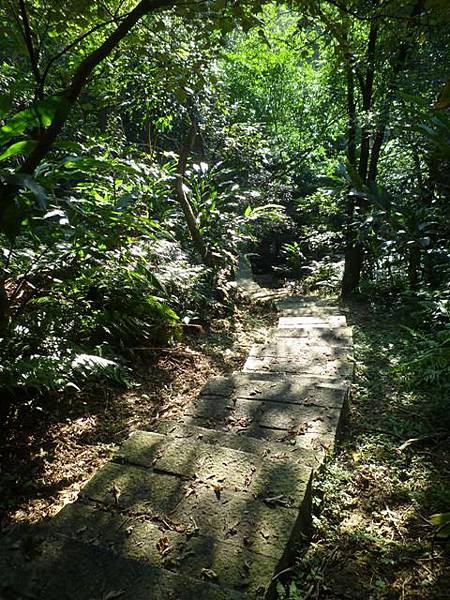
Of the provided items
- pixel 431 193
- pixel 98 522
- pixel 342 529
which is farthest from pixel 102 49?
pixel 431 193

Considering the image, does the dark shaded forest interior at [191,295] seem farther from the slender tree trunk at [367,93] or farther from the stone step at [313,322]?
the stone step at [313,322]

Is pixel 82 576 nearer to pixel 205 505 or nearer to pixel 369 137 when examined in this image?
pixel 205 505

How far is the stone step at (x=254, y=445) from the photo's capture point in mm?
1831

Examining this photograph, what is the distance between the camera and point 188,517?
1446 mm

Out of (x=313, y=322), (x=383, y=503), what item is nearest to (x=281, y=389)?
(x=383, y=503)

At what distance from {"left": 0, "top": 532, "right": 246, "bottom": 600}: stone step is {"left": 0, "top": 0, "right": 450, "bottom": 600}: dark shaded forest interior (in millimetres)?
34

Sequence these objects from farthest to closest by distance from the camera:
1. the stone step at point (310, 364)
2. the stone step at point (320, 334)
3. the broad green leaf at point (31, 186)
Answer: the stone step at point (320, 334) < the stone step at point (310, 364) < the broad green leaf at point (31, 186)

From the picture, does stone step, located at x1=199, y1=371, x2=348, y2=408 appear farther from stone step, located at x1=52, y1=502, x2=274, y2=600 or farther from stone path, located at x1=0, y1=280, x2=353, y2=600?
stone step, located at x1=52, y1=502, x2=274, y2=600

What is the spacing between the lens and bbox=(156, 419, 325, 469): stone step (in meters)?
1.83

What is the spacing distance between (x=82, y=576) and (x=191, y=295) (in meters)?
3.19

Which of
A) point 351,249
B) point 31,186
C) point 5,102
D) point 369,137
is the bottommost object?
point 351,249

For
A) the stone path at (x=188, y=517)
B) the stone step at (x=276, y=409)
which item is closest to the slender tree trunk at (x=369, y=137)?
the stone step at (x=276, y=409)

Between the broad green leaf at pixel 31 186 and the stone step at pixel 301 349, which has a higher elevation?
the broad green leaf at pixel 31 186

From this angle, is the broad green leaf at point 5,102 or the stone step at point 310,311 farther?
the stone step at point 310,311
